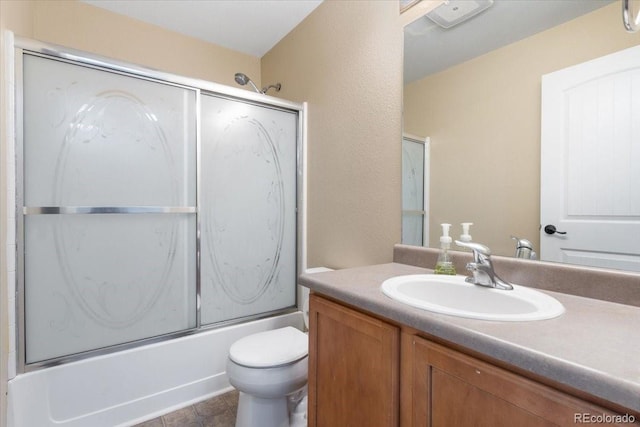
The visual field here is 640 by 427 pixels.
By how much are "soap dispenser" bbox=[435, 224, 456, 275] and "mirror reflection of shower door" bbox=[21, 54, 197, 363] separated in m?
1.39

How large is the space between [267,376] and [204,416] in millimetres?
671

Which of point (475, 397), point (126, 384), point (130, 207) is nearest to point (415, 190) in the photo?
point (475, 397)

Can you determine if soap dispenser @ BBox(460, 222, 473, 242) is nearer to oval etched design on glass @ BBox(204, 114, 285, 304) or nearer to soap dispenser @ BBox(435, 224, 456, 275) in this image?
soap dispenser @ BBox(435, 224, 456, 275)

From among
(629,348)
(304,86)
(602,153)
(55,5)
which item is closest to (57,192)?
(55,5)

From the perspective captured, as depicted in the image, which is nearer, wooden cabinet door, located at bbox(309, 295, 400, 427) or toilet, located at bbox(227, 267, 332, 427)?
wooden cabinet door, located at bbox(309, 295, 400, 427)

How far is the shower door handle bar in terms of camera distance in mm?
1426

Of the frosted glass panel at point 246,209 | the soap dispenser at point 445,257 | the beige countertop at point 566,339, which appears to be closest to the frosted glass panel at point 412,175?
the soap dispenser at point 445,257

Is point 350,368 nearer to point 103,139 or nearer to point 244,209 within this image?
point 244,209

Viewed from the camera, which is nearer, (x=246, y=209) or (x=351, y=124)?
(x=351, y=124)

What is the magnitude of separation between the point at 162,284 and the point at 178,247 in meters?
0.23

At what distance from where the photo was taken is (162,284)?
5.78ft

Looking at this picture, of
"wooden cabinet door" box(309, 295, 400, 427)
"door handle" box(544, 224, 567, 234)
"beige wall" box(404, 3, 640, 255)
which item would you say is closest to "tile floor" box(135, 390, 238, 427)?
"wooden cabinet door" box(309, 295, 400, 427)

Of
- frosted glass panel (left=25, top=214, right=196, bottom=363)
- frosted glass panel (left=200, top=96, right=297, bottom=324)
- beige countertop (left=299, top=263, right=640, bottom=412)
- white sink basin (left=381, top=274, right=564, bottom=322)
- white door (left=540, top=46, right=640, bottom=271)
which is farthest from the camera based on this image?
frosted glass panel (left=200, top=96, right=297, bottom=324)

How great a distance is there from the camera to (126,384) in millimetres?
1634
